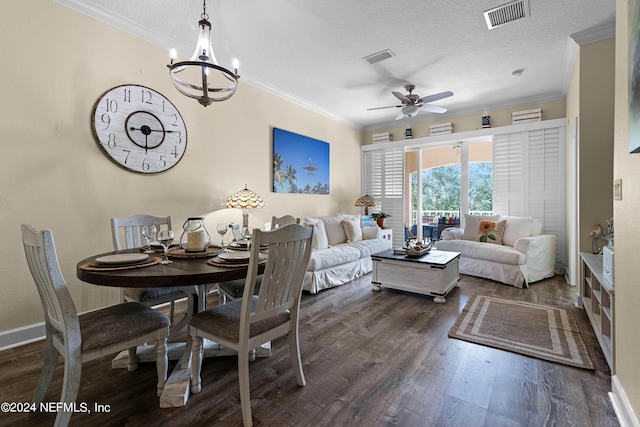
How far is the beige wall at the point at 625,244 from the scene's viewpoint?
1334 millimetres

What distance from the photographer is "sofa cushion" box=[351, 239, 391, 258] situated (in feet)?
14.4

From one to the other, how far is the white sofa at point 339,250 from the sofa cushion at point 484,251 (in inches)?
40.6

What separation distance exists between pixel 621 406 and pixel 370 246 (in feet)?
10.5

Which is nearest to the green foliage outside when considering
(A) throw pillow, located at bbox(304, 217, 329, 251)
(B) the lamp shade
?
(A) throw pillow, located at bbox(304, 217, 329, 251)

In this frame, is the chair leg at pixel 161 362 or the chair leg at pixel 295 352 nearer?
the chair leg at pixel 161 362

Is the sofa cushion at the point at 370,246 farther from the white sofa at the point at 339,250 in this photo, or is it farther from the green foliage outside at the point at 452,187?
the green foliage outside at the point at 452,187

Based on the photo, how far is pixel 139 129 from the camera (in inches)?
115

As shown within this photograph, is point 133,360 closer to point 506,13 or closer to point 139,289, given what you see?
point 139,289

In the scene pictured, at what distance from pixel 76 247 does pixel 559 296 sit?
16.6ft

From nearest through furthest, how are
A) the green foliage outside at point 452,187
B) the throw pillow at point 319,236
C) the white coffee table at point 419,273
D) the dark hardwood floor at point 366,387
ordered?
1. the dark hardwood floor at point 366,387
2. the white coffee table at point 419,273
3. the throw pillow at point 319,236
4. the green foliage outside at point 452,187

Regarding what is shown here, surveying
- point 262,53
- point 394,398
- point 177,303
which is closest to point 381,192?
point 262,53

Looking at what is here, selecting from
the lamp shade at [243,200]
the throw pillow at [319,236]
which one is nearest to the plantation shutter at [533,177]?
the throw pillow at [319,236]

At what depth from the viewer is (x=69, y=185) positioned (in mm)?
2541

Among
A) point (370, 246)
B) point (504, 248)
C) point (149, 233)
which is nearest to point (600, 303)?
point (504, 248)
